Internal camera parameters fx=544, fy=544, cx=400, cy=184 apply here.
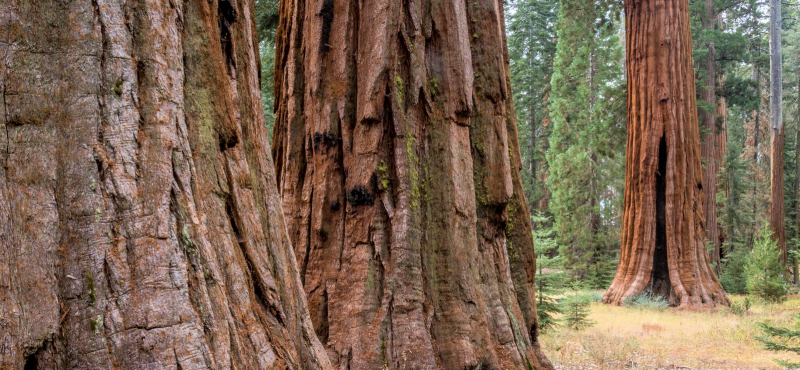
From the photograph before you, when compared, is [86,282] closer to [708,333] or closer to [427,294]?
[427,294]

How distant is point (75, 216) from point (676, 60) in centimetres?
1178

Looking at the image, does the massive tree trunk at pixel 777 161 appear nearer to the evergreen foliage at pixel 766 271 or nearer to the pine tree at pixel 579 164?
the pine tree at pixel 579 164

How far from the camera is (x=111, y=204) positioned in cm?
172

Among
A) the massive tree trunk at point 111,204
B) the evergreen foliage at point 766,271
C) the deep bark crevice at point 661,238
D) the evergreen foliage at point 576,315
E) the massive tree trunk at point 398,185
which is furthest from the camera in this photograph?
the evergreen foliage at point 766,271

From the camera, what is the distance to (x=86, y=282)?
167 cm

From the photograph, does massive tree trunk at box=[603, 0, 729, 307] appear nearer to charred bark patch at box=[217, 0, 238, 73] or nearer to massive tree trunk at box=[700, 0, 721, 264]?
massive tree trunk at box=[700, 0, 721, 264]

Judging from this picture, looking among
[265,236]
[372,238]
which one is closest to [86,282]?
[265,236]

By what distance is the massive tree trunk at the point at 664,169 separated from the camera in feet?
36.0

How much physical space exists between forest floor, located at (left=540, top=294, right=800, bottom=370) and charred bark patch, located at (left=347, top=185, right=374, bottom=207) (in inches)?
120

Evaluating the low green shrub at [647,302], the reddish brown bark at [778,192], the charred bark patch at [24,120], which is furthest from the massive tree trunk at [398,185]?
the reddish brown bark at [778,192]

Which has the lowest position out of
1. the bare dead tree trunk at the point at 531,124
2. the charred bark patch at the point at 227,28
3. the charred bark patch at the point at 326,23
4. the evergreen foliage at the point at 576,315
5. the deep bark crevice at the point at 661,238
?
the evergreen foliage at the point at 576,315

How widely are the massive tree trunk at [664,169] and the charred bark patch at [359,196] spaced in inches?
356

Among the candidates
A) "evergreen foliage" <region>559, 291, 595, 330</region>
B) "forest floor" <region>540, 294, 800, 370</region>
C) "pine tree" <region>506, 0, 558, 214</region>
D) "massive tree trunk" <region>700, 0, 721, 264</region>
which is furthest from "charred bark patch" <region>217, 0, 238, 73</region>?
"pine tree" <region>506, 0, 558, 214</region>

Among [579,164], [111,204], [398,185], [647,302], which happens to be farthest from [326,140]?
[579,164]
